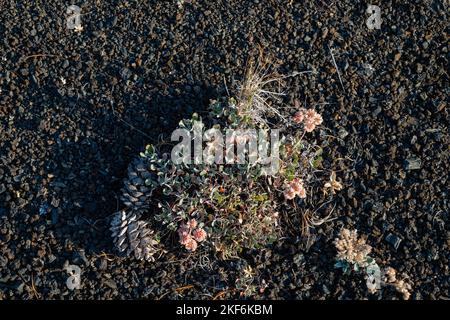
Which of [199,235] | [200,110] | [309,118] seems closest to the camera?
[199,235]

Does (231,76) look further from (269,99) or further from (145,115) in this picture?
(145,115)

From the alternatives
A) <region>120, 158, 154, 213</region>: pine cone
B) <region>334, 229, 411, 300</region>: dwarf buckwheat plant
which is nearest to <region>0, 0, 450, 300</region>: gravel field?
<region>334, 229, 411, 300</region>: dwarf buckwheat plant

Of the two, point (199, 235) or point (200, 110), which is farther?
point (200, 110)

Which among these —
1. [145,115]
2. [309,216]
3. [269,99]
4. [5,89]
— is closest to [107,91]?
[145,115]

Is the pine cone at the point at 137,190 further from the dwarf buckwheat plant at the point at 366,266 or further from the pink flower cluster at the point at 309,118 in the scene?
the dwarf buckwheat plant at the point at 366,266

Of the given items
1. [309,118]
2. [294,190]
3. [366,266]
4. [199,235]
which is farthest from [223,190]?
[366,266]

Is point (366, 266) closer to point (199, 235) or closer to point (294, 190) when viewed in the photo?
point (294, 190)

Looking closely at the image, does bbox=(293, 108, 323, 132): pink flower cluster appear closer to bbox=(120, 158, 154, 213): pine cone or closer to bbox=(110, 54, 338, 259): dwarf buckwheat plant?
Answer: bbox=(110, 54, 338, 259): dwarf buckwheat plant
